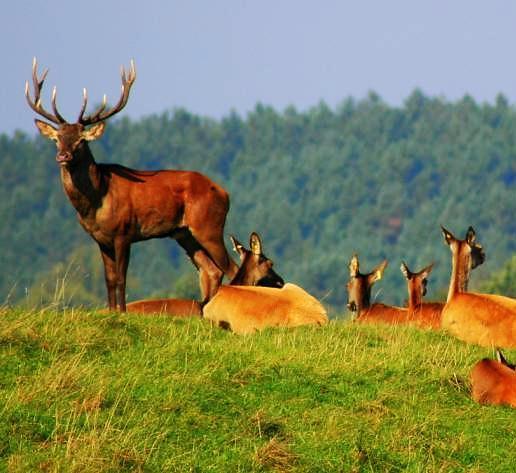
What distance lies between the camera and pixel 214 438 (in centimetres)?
1009

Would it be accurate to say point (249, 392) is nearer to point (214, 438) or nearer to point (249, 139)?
point (214, 438)

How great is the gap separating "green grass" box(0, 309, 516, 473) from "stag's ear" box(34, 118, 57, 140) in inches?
130

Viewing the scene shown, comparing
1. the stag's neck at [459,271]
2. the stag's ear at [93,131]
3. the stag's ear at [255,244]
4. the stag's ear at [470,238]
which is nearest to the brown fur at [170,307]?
the stag's ear at [255,244]

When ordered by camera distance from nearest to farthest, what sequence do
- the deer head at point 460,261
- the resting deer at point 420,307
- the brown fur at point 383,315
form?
the resting deer at point 420,307, the deer head at point 460,261, the brown fur at point 383,315

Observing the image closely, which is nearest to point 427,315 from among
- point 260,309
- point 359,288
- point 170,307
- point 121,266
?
point 359,288

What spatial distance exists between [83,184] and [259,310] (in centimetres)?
268

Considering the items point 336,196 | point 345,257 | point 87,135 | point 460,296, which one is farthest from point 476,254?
point 336,196

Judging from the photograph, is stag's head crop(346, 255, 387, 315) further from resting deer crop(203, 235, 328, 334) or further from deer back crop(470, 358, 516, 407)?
deer back crop(470, 358, 516, 407)

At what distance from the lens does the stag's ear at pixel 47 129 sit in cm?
1571

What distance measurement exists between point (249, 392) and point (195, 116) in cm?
16517

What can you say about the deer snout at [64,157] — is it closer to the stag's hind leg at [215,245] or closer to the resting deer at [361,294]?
the stag's hind leg at [215,245]

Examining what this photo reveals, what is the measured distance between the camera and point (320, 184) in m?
158

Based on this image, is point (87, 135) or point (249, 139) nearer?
point (87, 135)

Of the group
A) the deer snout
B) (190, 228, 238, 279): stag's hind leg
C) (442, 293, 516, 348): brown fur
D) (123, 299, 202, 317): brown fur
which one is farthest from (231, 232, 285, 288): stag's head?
(442, 293, 516, 348): brown fur
